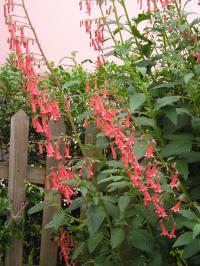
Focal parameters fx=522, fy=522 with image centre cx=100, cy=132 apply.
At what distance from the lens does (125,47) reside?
9.03ft

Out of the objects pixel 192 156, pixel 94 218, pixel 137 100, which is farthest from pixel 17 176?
pixel 137 100

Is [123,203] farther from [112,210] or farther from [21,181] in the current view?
[21,181]

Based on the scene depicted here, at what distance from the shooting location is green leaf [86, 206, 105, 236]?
2.48 metres

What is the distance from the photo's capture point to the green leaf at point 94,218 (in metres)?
2.48

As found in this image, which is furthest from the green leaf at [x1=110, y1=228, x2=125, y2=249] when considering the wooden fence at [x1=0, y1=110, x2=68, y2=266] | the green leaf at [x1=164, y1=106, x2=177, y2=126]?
the wooden fence at [x1=0, y1=110, x2=68, y2=266]

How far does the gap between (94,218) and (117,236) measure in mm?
150

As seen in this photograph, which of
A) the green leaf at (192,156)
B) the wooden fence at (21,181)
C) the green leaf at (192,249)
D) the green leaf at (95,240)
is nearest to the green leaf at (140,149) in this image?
the green leaf at (192,156)

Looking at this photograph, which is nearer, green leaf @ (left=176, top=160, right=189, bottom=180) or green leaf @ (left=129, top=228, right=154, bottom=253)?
green leaf @ (left=176, top=160, right=189, bottom=180)

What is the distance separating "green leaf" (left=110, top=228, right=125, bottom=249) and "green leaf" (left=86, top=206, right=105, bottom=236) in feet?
0.34

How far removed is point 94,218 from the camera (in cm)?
251

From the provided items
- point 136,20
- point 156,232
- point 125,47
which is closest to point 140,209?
point 156,232

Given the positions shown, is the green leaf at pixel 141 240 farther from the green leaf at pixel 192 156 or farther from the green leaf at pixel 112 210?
the green leaf at pixel 192 156

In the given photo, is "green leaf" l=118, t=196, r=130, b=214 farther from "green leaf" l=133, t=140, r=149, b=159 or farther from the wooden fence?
the wooden fence

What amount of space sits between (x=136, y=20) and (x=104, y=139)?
70cm
